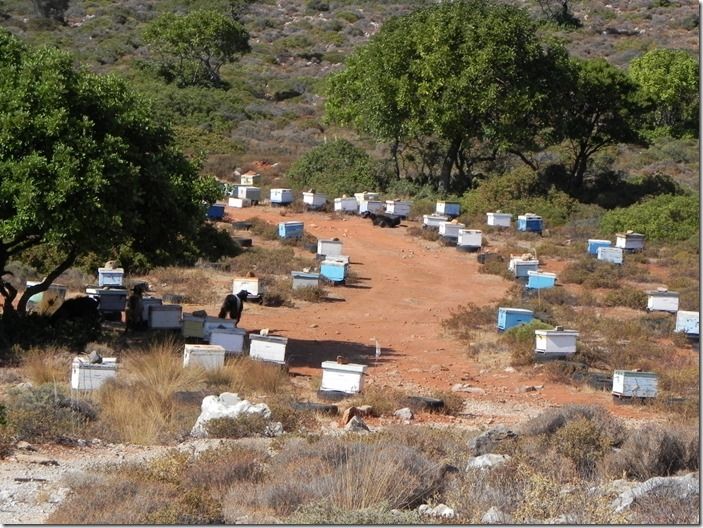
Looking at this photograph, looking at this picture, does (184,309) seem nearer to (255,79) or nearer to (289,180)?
(289,180)

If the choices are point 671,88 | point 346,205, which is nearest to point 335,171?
point 346,205

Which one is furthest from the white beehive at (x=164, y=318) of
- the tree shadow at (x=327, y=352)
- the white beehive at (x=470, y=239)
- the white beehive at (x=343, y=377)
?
the white beehive at (x=470, y=239)

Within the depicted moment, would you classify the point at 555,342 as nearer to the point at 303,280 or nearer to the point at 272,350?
the point at 272,350

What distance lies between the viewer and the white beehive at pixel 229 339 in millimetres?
17094

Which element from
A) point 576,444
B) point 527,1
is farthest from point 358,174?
point 527,1

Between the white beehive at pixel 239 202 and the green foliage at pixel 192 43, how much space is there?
27.1 m

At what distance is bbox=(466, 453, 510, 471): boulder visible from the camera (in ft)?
33.1

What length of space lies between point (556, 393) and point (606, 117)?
26010 mm

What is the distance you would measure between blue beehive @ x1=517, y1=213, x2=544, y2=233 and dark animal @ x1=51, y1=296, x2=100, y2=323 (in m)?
18.5

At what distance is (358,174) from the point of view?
140ft

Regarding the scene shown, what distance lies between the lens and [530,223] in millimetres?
34781

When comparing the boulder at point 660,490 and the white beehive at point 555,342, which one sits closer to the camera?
the boulder at point 660,490

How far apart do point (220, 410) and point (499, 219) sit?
23.1 m

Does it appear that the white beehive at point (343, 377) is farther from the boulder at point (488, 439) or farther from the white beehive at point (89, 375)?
the boulder at point (488, 439)
